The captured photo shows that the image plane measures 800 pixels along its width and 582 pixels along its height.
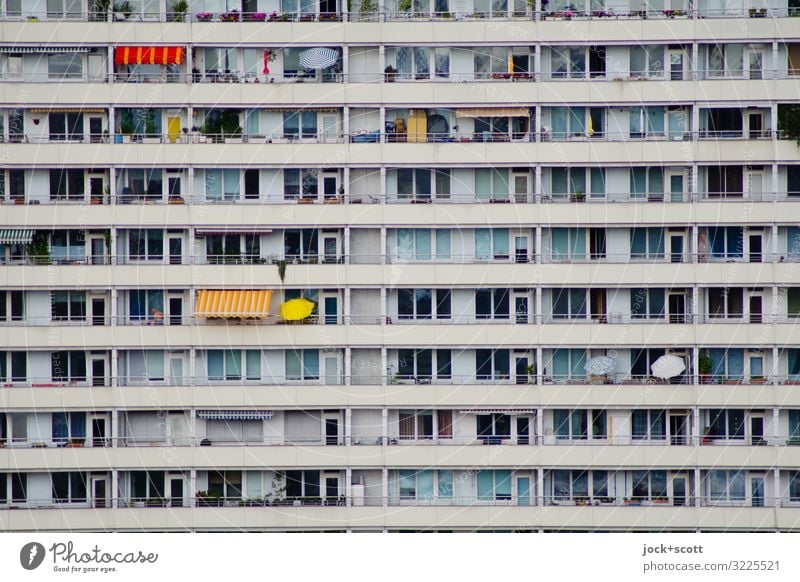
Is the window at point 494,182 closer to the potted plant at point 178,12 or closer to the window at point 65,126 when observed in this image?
the potted plant at point 178,12

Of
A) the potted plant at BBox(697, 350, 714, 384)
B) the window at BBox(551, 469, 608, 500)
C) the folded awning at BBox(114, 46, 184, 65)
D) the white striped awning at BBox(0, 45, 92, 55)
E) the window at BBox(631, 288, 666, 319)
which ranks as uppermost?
the white striped awning at BBox(0, 45, 92, 55)

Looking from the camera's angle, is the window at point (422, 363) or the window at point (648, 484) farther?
the window at point (648, 484)

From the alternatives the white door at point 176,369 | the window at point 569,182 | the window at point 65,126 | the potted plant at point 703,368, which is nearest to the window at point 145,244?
the white door at point 176,369

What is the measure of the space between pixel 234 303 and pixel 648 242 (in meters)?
16.0

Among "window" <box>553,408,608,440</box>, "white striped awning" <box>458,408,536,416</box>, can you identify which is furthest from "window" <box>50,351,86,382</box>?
"window" <box>553,408,608,440</box>

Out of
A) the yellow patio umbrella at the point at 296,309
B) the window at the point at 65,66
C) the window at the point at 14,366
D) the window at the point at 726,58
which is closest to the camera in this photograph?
the yellow patio umbrella at the point at 296,309

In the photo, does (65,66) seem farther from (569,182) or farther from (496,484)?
(496,484)

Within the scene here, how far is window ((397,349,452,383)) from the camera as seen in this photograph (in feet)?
188

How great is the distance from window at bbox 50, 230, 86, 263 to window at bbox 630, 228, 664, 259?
831 inches

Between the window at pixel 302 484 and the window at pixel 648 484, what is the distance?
39.9ft

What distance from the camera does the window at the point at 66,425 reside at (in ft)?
188

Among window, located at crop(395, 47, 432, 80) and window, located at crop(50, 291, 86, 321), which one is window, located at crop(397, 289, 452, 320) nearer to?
window, located at crop(395, 47, 432, 80)

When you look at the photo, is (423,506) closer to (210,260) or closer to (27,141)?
(210,260)
